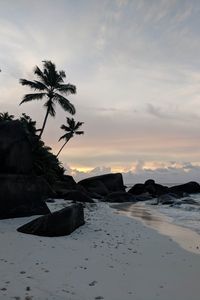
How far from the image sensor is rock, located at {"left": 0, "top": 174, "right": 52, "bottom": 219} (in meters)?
15.1

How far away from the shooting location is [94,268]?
8320mm

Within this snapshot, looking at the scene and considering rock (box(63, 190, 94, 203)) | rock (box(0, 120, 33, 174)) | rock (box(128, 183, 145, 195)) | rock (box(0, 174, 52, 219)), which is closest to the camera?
rock (box(0, 174, 52, 219))

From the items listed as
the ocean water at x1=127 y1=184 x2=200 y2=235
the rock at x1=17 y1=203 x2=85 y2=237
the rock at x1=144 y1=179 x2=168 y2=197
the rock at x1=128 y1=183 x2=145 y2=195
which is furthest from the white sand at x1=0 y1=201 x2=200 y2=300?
the rock at x1=128 y1=183 x2=145 y2=195

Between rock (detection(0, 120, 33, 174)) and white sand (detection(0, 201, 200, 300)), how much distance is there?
4.17 m

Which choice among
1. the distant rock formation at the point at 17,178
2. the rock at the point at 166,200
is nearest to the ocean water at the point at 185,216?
the distant rock formation at the point at 17,178

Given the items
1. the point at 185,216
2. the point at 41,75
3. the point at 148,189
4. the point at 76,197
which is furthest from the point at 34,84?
the point at 148,189

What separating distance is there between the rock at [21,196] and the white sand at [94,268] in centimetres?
274

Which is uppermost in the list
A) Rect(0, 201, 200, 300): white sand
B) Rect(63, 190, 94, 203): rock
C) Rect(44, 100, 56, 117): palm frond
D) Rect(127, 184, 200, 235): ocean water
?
Rect(44, 100, 56, 117): palm frond

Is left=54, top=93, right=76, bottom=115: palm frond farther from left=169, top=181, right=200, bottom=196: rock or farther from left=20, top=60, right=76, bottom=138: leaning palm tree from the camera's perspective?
left=169, top=181, right=200, bottom=196: rock

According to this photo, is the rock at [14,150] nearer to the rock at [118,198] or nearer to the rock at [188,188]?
the rock at [118,198]

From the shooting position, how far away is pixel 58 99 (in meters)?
37.9

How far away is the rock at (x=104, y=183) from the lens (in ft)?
173

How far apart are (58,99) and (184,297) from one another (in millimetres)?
32404

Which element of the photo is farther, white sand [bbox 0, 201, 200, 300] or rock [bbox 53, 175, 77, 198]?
rock [bbox 53, 175, 77, 198]
